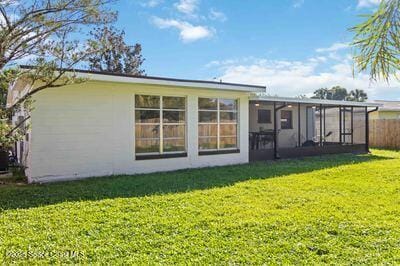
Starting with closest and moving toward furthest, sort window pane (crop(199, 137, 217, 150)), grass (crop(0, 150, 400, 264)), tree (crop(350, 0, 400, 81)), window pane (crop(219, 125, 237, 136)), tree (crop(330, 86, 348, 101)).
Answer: tree (crop(350, 0, 400, 81)) → grass (crop(0, 150, 400, 264)) → window pane (crop(199, 137, 217, 150)) → window pane (crop(219, 125, 237, 136)) → tree (crop(330, 86, 348, 101))

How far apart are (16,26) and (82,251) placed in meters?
4.89

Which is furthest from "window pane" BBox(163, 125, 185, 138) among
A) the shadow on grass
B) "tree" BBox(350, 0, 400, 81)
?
"tree" BBox(350, 0, 400, 81)

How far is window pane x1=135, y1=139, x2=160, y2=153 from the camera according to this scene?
34.6 feet

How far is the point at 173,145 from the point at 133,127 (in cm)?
154

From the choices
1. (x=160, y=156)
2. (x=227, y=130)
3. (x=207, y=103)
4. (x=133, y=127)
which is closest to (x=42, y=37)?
(x=133, y=127)

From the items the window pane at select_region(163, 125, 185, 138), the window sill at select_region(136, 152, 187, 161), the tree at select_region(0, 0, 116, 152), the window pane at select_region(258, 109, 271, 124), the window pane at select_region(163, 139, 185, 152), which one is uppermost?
the tree at select_region(0, 0, 116, 152)

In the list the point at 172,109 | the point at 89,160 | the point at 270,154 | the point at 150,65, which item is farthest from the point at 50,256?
the point at 150,65

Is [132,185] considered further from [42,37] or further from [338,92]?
[338,92]

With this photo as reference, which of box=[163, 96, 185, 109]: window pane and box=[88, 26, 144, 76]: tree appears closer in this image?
box=[163, 96, 185, 109]: window pane

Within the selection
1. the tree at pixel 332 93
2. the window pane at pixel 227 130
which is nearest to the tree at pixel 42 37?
the window pane at pixel 227 130

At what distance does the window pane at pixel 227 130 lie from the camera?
12.3 meters

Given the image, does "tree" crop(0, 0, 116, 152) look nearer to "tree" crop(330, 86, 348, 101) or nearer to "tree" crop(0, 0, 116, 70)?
"tree" crop(0, 0, 116, 70)

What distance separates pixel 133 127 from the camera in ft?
34.0

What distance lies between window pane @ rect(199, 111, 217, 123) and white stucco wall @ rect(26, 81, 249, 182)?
1139mm
